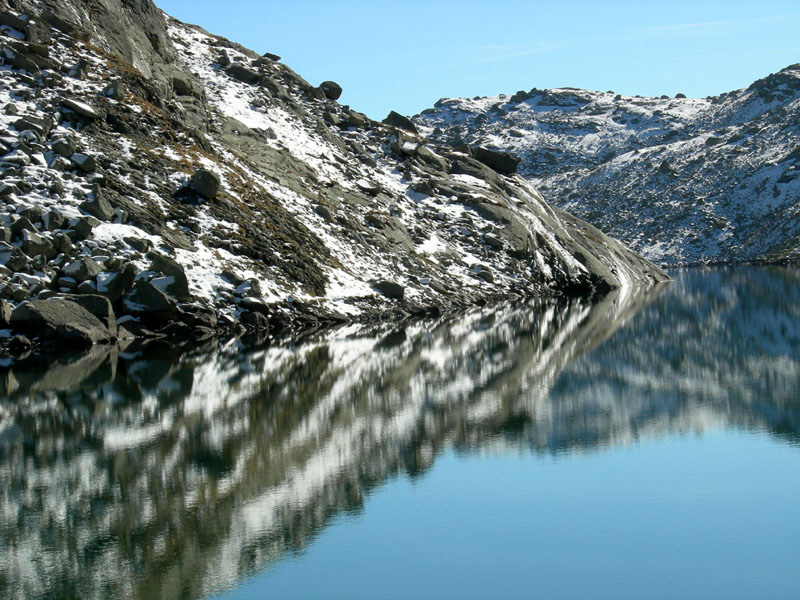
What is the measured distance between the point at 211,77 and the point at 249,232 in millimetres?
35417

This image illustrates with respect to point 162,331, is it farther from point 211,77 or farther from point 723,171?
point 723,171

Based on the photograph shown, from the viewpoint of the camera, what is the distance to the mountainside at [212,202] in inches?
1610

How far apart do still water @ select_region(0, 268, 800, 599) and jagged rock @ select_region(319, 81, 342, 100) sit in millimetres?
61659

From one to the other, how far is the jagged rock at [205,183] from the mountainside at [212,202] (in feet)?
0.27

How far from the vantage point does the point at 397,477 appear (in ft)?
60.0

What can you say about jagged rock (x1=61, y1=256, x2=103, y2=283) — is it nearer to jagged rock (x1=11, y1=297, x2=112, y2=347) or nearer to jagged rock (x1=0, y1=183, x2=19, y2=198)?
jagged rock (x1=11, y1=297, x2=112, y2=347)

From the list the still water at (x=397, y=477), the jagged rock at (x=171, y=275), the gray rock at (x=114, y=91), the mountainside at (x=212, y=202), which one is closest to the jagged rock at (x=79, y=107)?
the mountainside at (x=212, y=202)

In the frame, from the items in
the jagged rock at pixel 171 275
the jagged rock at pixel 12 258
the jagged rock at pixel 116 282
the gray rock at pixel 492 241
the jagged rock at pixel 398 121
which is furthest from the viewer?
the jagged rock at pixel 398 121

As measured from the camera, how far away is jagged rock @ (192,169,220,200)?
49969 millimetres

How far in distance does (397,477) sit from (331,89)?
79.6m

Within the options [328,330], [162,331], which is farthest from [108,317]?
[328,330]

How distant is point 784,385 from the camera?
95.2ft

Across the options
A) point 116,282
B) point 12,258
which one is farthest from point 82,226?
point 12,258

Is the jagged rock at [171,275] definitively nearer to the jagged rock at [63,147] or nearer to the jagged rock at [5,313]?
the jagged rock at [5,313]
